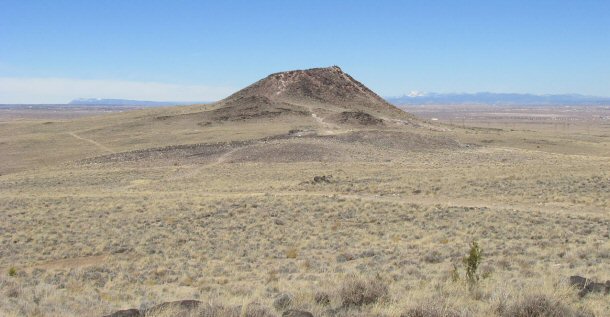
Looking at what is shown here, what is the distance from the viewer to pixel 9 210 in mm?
28281

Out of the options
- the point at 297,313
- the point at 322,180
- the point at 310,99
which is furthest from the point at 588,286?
the point at 310,99

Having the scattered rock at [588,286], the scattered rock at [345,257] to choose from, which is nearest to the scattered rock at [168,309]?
the scattered rock at [588,286]

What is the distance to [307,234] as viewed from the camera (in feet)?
68.6

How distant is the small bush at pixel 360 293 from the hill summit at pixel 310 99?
59875 millimetres

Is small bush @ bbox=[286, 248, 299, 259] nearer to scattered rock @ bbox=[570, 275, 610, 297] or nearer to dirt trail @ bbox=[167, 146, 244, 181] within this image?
scattered rock @ bbox=[570, 275, 610, 297]

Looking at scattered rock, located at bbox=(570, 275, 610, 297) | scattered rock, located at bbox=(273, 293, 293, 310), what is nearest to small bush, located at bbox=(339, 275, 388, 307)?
scattered rock, located at bbox=(273, 293, 293, 310)

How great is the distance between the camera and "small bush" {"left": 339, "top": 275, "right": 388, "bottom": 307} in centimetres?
953

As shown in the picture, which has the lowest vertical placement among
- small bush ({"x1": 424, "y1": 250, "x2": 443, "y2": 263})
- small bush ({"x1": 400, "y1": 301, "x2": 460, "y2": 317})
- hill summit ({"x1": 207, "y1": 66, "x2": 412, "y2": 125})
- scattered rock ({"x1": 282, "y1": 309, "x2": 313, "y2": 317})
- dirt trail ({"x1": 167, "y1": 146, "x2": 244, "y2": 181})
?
dirt trail ({"x1": 167, "y1": 146, "x2": 244, "y2": 181})

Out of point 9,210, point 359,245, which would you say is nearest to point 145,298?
point 359,245

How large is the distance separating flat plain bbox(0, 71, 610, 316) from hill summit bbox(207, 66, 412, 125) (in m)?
24.8

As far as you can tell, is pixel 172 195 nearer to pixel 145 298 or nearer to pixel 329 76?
pixel 145 298

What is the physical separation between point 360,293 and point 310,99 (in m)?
74.0

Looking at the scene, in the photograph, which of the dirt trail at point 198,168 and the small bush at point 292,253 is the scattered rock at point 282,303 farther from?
the dirt trail at point 198,168

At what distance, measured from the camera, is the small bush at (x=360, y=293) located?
9.53 meters
